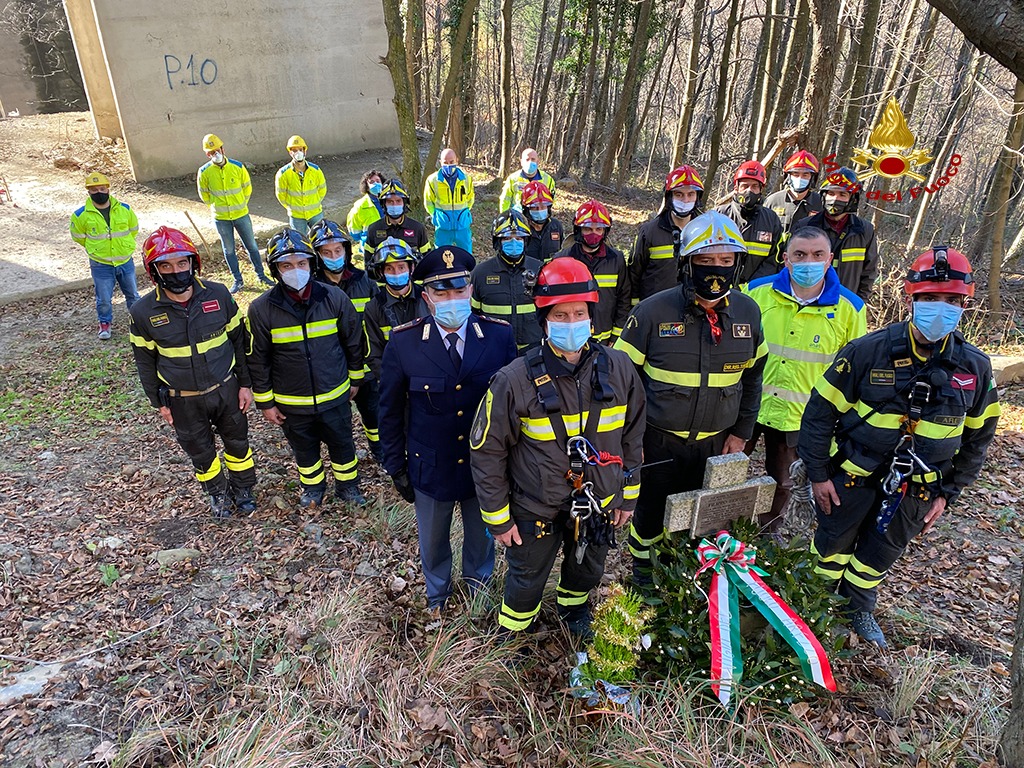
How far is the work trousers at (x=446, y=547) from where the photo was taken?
3889 millimetres

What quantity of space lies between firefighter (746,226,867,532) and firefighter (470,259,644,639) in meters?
1.62

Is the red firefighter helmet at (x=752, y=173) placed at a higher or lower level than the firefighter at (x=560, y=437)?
higher

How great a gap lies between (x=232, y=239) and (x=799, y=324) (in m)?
8.67

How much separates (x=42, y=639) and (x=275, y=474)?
2241 millimetres

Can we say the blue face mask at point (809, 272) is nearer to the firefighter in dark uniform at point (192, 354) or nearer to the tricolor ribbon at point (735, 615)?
the tricolor ribbon at point (735, 615)

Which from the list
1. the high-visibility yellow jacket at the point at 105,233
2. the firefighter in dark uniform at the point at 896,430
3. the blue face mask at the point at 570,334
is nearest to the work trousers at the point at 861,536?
the firefighter in dark uniform at the point at 896,430

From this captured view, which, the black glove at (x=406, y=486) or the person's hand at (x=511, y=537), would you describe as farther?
the black glove at (x=406, y=486)

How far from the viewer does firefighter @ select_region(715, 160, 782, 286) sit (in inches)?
238

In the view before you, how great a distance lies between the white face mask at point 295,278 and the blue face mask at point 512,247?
69.9 inches

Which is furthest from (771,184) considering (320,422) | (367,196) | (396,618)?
(396,618)

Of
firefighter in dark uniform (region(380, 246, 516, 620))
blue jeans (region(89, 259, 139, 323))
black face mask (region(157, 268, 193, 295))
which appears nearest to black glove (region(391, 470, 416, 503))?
firefighter in dark uniform (region(380, 246, 516, 620))

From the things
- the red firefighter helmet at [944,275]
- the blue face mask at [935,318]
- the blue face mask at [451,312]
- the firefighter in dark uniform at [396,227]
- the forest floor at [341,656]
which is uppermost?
the red firefighter helmet at [944,275]

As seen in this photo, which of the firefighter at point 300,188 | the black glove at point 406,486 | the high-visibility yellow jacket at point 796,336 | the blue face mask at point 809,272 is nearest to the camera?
the black glove at point 406,486

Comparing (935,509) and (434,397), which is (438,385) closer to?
(434,397)
